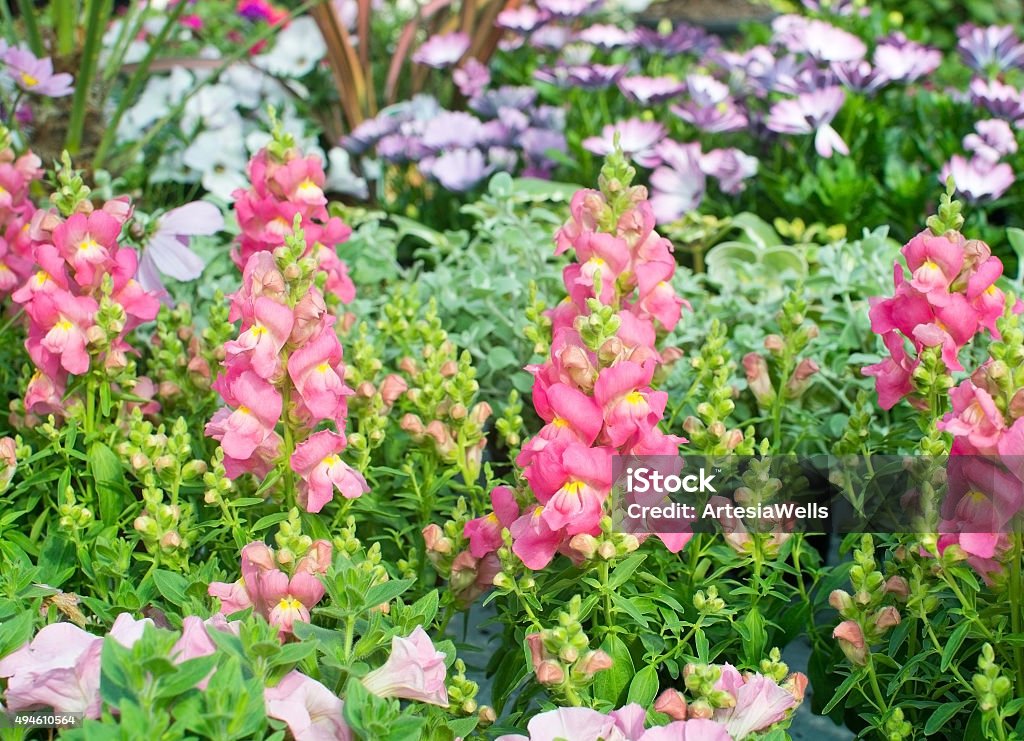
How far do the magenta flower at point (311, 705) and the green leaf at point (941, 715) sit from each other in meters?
0.62

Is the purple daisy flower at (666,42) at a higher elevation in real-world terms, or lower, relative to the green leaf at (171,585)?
higher

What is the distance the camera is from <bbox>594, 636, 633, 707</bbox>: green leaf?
1.33 metres

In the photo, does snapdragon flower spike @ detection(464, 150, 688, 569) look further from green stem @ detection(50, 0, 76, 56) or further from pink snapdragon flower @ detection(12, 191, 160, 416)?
green stem @ detection(50, 0, 76, 56)

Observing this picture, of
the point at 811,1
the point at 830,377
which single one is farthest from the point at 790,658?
the point at 811,1

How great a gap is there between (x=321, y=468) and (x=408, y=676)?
0.33 meters

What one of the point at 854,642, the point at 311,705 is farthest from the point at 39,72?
the point at 854,642

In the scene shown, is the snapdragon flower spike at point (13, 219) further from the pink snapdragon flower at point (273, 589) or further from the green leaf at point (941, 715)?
the green leaf at point (941, 715)

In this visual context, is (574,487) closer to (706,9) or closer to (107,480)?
(107,480)

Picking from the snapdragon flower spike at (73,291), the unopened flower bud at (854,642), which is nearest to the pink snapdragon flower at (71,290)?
the snapdragon flower spike at (73,291)

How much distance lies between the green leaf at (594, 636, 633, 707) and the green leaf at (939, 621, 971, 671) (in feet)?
1.10

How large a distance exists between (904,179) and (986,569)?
1.77 metres

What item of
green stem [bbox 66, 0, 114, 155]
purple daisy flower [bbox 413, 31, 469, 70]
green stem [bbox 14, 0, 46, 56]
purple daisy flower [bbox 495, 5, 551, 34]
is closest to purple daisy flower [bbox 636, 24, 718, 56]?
purple daisy flower [bbox 495, 5, 551, 34]

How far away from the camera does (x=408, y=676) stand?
1.17m

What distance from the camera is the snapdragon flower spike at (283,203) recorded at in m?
1.72
